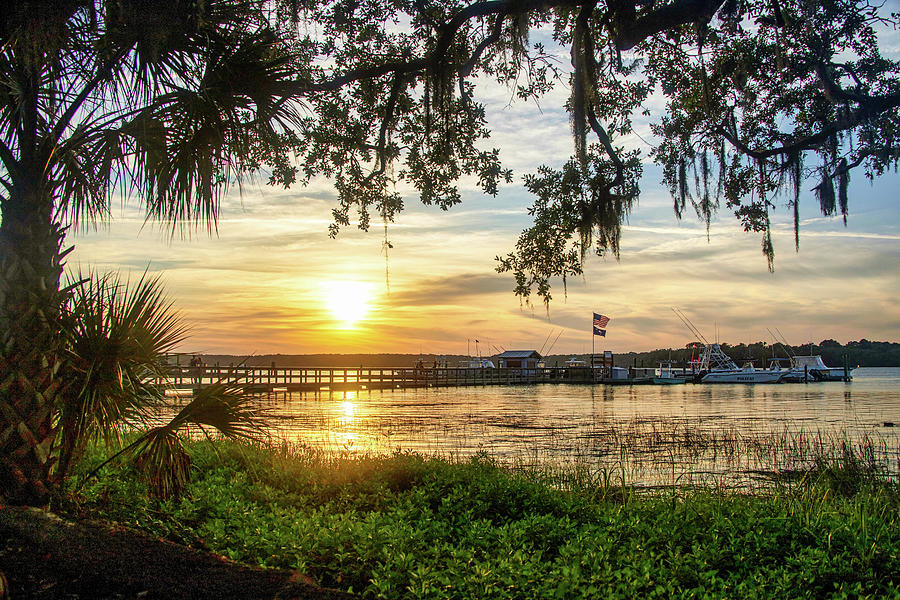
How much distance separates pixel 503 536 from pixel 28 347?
13.3 feet

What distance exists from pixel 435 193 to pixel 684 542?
6.87 metres

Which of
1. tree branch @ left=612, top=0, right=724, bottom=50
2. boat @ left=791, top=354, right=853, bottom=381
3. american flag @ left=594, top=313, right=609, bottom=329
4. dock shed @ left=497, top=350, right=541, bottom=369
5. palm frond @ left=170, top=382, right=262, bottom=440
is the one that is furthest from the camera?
dock shed @ left=497, top=350, right=541, bottom=369

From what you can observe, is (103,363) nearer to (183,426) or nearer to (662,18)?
(183,426)

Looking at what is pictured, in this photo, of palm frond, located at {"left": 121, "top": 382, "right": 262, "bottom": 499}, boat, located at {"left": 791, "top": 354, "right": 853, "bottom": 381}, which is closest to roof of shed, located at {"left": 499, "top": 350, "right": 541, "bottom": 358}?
boat, located at {"left": 791, "top": 354, "right": 853, "bottom": 381}

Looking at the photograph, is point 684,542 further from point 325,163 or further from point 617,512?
point 325,163

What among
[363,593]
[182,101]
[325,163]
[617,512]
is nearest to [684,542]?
[617,512]

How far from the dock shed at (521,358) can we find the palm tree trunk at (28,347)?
76.3 m

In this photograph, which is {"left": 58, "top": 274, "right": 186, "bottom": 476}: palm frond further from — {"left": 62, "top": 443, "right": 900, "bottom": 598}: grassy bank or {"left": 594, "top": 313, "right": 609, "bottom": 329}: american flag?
{"left": 594, "top": 313, "right": 609, "bottom": 329}: american flag

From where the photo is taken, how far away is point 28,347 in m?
5.34

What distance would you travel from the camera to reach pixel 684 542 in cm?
529

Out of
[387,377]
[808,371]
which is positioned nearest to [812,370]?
[808,371]

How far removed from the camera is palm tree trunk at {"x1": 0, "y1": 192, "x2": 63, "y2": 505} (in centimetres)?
523

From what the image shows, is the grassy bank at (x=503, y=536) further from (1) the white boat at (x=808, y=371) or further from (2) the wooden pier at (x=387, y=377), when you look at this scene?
(1) the white boat at (x=808, y=371)

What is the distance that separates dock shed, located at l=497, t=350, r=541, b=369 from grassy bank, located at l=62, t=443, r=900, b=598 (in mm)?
73289
